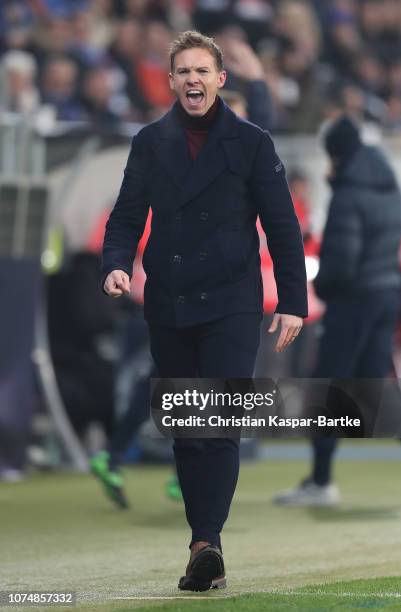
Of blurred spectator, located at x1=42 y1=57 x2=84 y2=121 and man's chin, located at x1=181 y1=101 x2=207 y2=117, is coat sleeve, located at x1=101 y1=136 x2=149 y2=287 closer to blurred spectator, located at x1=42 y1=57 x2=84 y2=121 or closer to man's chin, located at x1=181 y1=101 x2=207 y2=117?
man's chin, located at x1=181 y1=101 x2=207 y2=117

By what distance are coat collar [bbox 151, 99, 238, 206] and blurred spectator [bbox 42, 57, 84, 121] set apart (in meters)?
8.73

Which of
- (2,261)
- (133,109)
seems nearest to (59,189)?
(2,261)

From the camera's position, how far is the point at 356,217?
28.7 feet

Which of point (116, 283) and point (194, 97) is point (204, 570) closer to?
point (116, 283)

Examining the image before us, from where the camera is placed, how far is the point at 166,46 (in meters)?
16.8

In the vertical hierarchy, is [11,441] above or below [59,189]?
below

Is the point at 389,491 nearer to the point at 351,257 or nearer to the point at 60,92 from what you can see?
the point at 351,257

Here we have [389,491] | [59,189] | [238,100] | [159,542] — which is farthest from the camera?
[59,189]

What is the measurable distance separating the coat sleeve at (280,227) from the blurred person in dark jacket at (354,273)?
3.05 metres

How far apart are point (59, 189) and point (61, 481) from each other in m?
2.08

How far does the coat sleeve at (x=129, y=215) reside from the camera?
5715 mm

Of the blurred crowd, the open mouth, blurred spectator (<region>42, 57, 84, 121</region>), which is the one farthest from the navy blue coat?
blurred spectator (<region>42, 57, 84, 121</region>)

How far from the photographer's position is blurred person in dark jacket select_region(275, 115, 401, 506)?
28.7ft

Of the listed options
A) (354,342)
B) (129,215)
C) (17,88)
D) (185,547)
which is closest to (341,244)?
(354,342)
